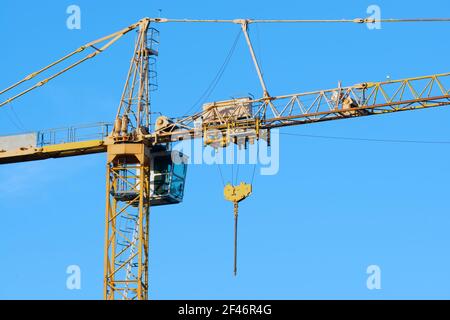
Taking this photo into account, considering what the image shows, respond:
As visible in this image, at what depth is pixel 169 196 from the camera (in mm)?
108500

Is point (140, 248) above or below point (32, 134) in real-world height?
below

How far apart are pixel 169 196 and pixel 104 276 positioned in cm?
916

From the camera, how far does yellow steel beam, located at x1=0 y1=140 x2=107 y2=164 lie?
4208 inches

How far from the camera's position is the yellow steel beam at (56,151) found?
106875mm

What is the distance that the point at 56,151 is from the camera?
107 metres

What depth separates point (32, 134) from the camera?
356 ft
